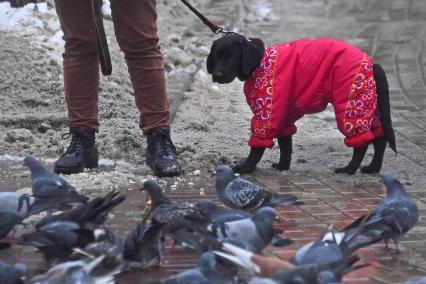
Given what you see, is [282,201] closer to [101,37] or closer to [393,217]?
[393,217]

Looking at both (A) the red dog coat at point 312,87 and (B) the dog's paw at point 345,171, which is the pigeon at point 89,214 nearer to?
(A) the red dog coat at point 312,87

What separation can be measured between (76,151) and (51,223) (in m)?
1.86

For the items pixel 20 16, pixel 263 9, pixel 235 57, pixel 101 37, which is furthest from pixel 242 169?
pixel 263 9

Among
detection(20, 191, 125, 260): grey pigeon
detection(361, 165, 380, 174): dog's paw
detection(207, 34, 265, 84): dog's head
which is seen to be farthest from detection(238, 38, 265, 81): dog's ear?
detection(20, 191, 125, 260): grey pigeon

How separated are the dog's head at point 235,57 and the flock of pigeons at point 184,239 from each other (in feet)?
4.53

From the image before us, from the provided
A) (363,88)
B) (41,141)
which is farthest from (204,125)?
(363,88)

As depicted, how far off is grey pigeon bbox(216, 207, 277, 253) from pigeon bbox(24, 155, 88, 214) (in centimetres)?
90

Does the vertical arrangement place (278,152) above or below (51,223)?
below

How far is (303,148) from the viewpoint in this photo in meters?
7.09

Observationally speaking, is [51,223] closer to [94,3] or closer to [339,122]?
[94,3]

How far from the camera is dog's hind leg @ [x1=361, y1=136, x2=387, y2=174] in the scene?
623cm

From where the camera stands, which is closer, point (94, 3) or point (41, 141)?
point (94, 3)

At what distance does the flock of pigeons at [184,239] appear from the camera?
3.61 metres

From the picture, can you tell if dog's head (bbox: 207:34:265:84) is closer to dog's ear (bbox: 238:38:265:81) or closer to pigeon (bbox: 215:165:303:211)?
dog's ear (bbox: 238:38:265:81)
